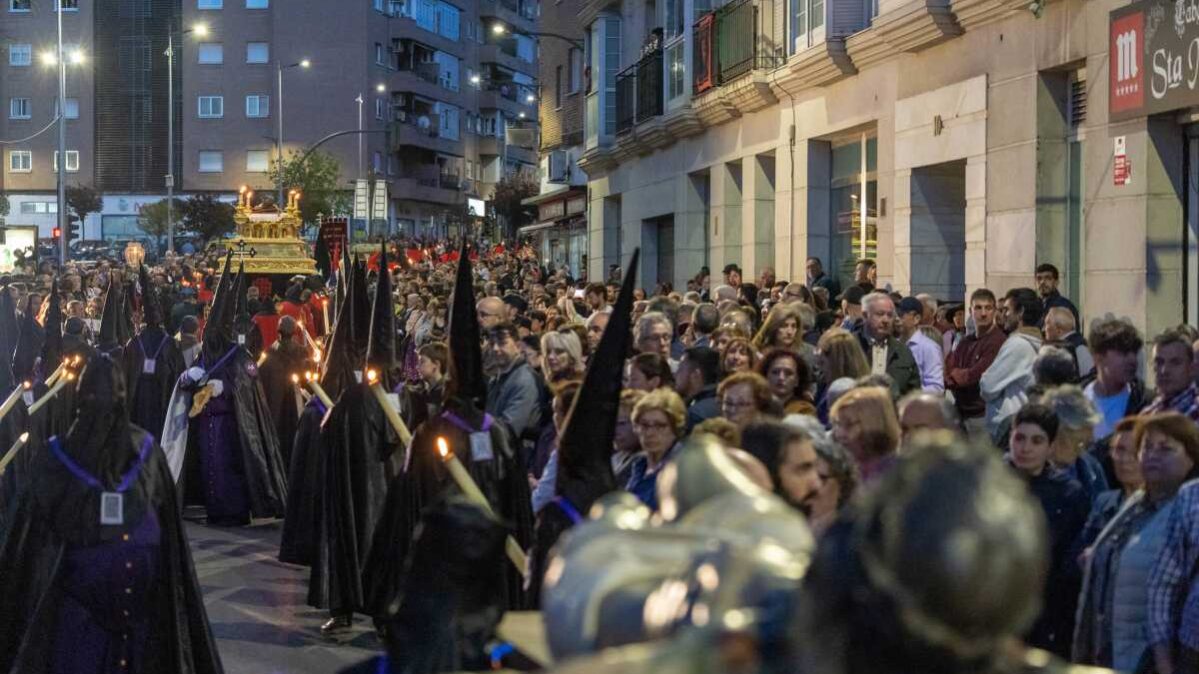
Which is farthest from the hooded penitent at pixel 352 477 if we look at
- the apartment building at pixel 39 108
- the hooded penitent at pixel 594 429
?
the apartment building at pixel 39 108

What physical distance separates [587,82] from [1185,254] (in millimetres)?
24937

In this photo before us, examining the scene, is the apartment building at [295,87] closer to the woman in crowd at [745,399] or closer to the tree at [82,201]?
the tree at [82,201]

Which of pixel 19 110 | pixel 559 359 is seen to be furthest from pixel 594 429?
pixel 19 110

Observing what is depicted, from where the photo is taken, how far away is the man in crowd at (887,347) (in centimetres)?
1091

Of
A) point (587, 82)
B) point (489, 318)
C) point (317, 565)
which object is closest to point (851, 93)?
point (489, 318)

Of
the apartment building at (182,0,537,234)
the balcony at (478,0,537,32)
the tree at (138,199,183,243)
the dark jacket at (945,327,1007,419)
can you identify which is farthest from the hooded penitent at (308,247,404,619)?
the balcony at (478,0,537,32)

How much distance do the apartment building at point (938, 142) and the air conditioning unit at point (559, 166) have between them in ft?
45.4

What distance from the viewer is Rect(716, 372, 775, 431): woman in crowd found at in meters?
7.05

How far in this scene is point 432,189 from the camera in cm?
9562

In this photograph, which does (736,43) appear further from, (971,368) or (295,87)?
(295,87)

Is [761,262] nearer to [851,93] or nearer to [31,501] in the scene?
[851,93]

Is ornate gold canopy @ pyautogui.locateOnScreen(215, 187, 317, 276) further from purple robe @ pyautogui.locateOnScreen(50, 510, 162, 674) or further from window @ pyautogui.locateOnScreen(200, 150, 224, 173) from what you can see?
window @ pyautogui.locateOnScreen(200, 150, 224, 173)

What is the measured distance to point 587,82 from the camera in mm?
37188

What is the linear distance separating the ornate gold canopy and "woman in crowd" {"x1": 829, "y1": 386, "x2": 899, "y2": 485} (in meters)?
27.2
